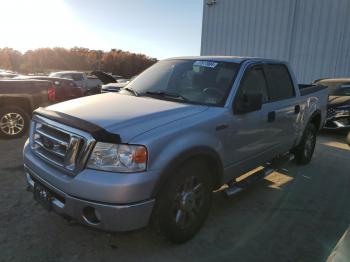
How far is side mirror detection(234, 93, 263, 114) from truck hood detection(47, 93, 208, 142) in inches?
15.7

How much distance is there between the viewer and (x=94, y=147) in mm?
2752

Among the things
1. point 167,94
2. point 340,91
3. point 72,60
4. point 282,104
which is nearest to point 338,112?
point 340,91

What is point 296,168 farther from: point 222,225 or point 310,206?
point 222,225

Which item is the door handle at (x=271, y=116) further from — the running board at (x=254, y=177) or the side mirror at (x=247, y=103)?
the running board at (x=254, y=177)

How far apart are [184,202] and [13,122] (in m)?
5.54

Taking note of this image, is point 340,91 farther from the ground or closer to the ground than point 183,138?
closer to the ground

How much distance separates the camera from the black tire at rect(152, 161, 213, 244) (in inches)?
116

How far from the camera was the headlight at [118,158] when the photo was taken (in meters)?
2.71

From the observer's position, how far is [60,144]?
301 centimetres

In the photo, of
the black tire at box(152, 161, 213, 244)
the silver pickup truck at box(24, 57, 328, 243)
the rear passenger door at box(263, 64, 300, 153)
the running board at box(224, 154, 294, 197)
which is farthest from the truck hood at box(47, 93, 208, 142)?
the rear passenger door at box(263, 64, 300, 153)

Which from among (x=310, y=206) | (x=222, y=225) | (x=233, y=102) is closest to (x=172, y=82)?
(x=233, y=102)

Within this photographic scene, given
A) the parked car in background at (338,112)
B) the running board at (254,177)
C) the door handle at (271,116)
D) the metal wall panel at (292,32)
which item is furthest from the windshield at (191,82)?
the metal wall panel at (292,32)

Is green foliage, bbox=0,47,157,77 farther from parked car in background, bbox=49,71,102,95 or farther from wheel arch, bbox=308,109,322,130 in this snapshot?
wheel arch, bbox=308,109,322,130

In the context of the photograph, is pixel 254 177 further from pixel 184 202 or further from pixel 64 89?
pixel 64 89
